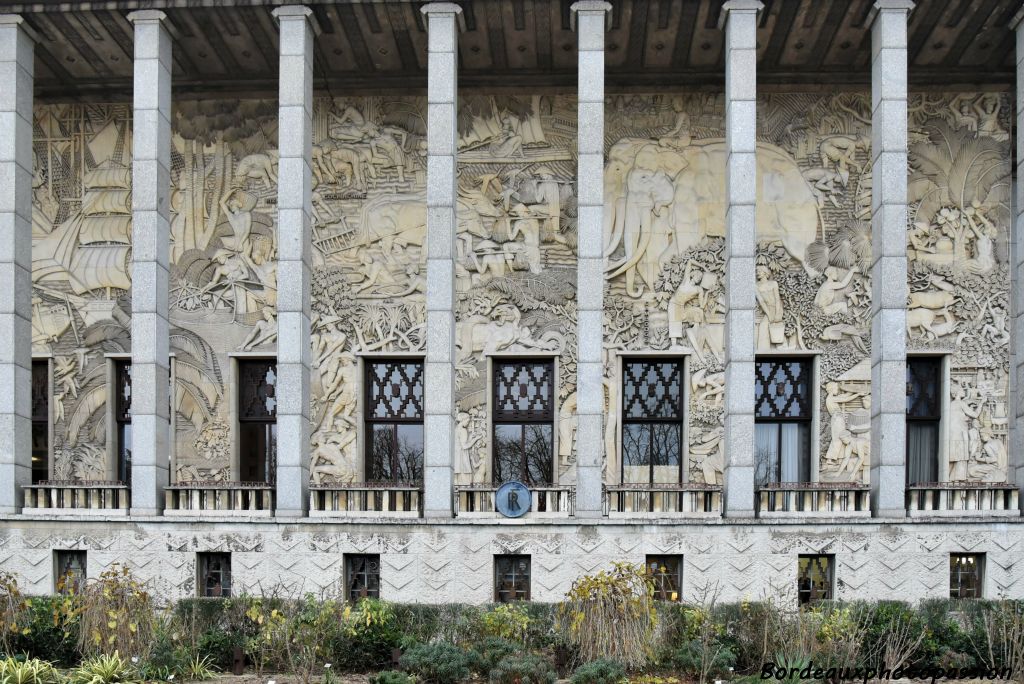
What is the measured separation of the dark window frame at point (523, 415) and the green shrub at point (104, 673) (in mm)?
11036

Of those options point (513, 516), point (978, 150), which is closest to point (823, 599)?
point (513, 516)

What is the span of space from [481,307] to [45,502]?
9.81 meters

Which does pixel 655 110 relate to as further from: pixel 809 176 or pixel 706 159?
pixel 809 176

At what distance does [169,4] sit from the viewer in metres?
24.0

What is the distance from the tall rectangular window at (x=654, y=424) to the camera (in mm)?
26781

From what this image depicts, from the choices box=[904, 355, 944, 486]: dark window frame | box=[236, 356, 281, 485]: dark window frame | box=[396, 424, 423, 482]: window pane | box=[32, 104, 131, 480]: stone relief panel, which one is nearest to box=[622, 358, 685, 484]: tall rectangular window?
box=[396, 424, 423, 482]: window pane

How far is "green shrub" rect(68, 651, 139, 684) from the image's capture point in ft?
54.3

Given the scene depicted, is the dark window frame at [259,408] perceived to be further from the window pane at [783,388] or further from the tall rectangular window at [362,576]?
the window pane at [783,388]

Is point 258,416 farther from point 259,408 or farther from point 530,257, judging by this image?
point 530,257

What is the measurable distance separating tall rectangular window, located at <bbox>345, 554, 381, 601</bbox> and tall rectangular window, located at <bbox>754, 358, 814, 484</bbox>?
895 centimetres

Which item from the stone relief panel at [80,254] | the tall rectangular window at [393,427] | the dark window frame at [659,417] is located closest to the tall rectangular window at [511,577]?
the dark window frame at [659,417]

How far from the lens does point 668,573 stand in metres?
22.6

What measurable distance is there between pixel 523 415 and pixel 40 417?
10.9 metres

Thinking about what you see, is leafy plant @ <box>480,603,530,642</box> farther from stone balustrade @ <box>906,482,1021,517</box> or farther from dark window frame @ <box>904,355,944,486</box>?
dark window frame @ <box>904,355,944,486</box>
